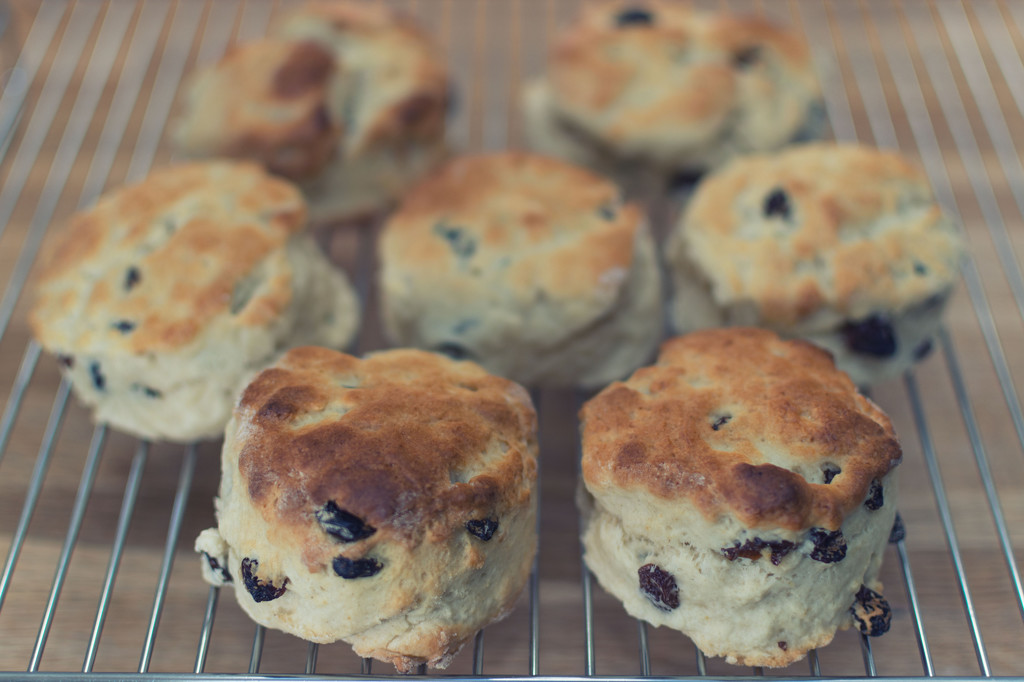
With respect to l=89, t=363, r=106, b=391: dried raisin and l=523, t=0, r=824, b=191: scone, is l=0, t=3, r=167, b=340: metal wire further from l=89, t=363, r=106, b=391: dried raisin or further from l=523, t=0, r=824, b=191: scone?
l=523, t=0, r=824, b=191: scone

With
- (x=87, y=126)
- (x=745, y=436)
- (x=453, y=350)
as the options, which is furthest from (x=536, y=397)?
(x=87, y=126)

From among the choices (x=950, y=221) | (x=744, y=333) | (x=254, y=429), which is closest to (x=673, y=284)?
(x=744, y=333)

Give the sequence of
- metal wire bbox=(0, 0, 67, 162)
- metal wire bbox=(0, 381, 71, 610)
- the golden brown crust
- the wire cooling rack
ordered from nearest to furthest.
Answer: metal wire bbox=(0, 381, 71, 610), the wire cooling rack, the golden brown crust, metal wire bbox=(0, 0, 67, 162)

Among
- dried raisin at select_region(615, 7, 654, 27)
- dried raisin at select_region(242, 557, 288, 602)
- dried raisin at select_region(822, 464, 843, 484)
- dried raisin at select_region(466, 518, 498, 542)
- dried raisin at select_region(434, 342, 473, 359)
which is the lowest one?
dried raisin at select_region(434, 342, 473, 359)

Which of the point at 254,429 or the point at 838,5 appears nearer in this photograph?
the point at 254,429

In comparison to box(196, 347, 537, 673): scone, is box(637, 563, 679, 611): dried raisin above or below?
below

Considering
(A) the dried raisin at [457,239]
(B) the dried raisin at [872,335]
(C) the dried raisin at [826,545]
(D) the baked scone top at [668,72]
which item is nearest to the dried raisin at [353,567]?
(C) the dried raisin at [826,545]

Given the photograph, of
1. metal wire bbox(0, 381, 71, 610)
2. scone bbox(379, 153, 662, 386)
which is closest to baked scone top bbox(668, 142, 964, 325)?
scone bbox(379, 153, 662, 386)

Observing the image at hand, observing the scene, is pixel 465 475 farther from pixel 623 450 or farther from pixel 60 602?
pixel 60 602
